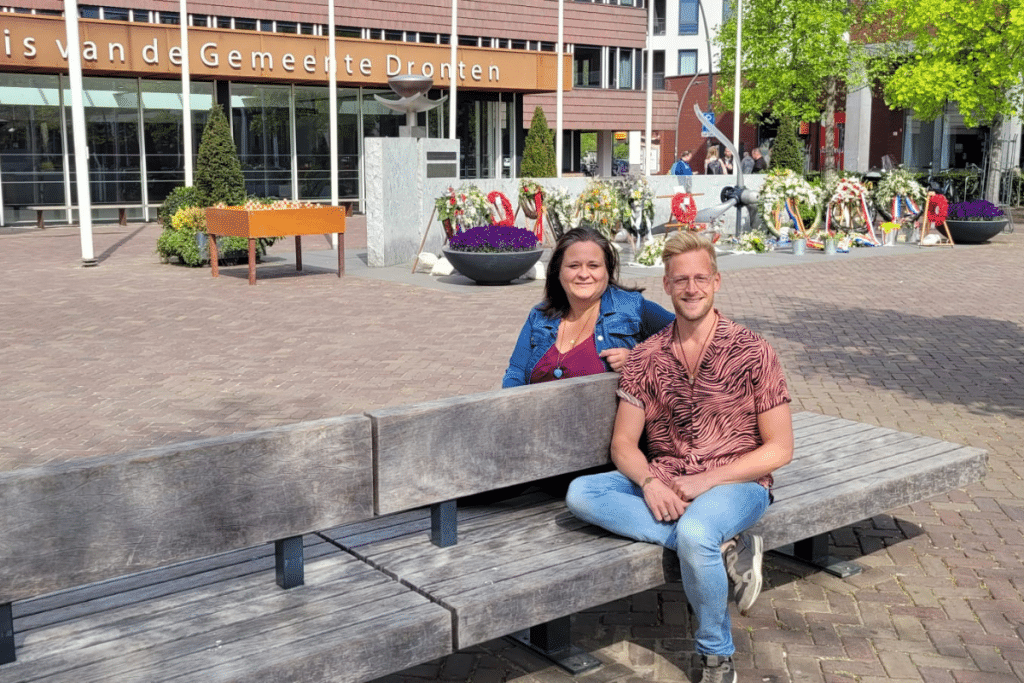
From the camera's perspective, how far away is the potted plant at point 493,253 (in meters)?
14.0

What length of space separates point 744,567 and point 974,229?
18.9 metres

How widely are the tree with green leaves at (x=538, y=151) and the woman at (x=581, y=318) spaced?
94.7 ft

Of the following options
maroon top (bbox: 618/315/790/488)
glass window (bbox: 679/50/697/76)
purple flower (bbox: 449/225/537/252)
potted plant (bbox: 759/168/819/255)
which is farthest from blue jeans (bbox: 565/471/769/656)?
glass window (bbox: 679/50/697/76)

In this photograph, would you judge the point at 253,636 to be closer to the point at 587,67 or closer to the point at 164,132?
the point at 164,132

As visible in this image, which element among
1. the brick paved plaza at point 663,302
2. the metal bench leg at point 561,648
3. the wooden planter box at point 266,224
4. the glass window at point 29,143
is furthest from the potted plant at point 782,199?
the glass window at point 29,143

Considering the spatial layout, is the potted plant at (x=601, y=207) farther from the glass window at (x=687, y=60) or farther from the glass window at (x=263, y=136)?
the glass window at (x=687, y=60)

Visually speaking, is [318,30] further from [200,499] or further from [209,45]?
[200,499]

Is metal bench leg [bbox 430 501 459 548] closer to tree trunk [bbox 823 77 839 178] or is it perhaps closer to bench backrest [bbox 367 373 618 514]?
bench backrest [bbox 367 373 618 514]

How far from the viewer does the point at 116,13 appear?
29.5 meters

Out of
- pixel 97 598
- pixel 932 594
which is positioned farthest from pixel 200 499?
pixel 932 594

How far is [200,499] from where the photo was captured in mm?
2832

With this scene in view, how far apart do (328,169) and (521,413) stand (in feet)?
97.9

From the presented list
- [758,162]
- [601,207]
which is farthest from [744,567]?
[758,162]

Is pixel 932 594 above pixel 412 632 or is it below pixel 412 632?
below
